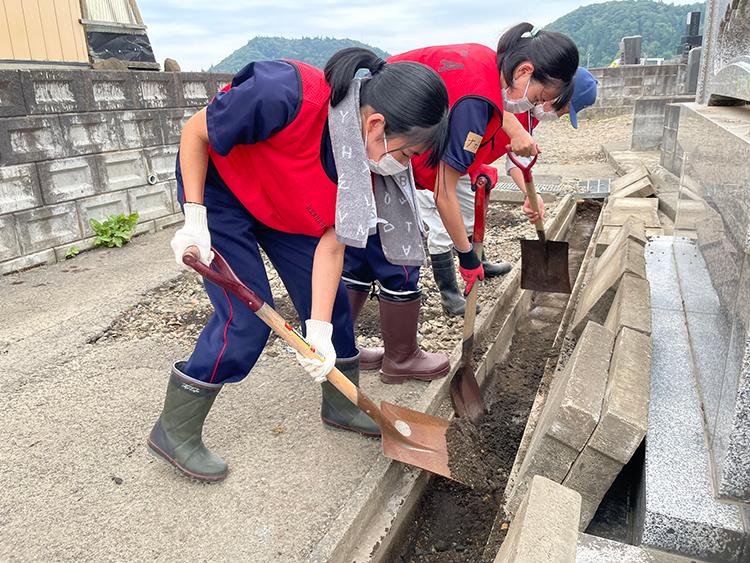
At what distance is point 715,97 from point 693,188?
72 centimetres

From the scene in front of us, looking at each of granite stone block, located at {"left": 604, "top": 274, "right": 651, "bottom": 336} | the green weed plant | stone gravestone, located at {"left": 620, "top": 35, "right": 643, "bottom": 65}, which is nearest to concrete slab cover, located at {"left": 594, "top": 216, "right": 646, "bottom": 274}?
granite stone block, located at {"left": 604, "top": 274, "right": 651, "bottom": 336}

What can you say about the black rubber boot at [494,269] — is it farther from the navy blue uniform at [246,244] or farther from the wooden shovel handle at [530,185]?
the navy blue uniform at [246,244]

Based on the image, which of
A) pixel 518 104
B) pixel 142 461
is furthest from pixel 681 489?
pixel 142 461

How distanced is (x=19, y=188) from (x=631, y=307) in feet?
16.3

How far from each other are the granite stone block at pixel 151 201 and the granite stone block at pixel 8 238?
138 cm

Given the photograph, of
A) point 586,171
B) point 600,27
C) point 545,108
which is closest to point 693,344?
point 545,108

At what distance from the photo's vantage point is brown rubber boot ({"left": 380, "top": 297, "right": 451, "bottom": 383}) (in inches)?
117

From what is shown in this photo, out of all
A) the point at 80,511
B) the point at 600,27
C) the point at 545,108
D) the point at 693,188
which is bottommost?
the point at 80,511

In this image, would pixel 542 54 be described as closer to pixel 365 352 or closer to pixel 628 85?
pixel 365 352

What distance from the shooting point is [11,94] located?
4703 millimetres

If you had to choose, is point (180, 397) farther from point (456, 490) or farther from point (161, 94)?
point (161, 94)

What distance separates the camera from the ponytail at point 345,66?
69.1 inches

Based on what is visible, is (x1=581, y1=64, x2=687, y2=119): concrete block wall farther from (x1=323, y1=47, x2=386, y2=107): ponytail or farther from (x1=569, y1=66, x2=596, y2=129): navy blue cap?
(x1=323, y1=47, x2=386, y2=107): ponytail

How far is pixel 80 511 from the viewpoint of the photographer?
2111 mm
